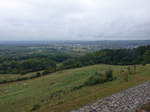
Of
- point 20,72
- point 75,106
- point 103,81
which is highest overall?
point 75,106

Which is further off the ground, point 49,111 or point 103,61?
point 49,111

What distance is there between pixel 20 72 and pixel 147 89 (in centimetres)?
5404

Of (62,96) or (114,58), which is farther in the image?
(114,58)

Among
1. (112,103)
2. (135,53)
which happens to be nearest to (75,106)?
(112,103)

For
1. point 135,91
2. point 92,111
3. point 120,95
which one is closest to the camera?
point 92,111

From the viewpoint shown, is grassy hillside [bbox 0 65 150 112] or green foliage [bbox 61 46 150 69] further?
green foliage [bbox 61 46 150 69]

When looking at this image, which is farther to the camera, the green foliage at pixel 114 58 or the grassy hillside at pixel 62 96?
the green foliage at pixel 114 58

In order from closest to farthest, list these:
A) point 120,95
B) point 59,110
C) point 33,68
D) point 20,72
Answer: point 59,110, point 120,95, point 20,72, point 33,68

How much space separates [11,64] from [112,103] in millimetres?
65968

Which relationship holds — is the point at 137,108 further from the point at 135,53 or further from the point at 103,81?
the point at 135,53

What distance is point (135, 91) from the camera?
53.4 ft

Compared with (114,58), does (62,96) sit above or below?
above

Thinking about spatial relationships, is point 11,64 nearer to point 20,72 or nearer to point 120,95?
point 20,72

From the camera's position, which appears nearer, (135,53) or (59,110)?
(59,110)
